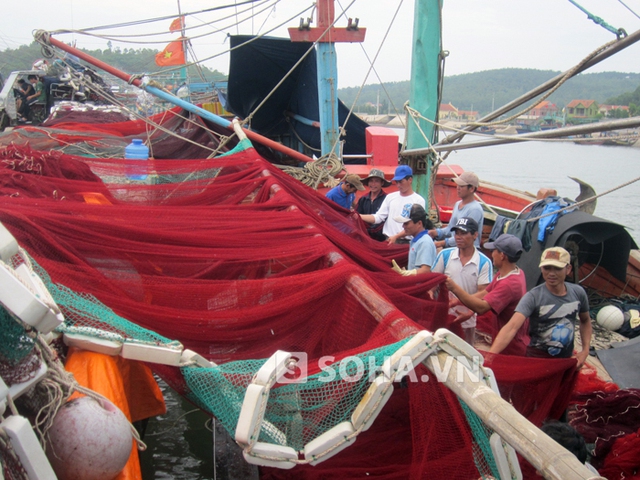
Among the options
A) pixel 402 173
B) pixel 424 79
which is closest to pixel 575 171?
pixel 424 79

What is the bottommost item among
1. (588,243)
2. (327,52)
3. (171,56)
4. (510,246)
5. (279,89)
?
(588,243)

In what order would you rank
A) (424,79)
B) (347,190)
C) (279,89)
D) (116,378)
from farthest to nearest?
(279,89) < (424,79) < (347,190) < (116,378)

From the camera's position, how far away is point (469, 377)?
2.12 meters

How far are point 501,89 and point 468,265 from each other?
71.8m

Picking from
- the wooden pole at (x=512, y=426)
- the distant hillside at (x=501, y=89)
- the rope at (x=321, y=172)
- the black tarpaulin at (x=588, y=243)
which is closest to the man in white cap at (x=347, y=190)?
the rope at (x=321, y=172)

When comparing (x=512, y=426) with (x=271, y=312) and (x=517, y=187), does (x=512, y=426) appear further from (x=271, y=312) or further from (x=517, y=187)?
(x=517, y=187)

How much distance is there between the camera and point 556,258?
11.9 ft

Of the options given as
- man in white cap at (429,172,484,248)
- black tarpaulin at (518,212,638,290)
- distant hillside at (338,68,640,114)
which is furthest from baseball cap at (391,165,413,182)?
distant hillside at (338,68,640,114)

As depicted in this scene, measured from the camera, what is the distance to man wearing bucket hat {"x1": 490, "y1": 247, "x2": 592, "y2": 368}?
3.62 meters

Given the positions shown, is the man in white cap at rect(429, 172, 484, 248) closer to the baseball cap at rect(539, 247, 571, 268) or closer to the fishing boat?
the fishing boat

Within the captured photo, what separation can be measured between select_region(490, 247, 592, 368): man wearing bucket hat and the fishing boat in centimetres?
48

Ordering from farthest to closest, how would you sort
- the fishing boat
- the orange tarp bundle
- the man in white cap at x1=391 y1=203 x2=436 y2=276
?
the man in white cap at x1=391 y1=203 x2=436 y2=276 < the orange tarp bundle < the fishing boat

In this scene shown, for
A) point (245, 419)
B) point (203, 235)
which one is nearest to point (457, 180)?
point (203, 235)

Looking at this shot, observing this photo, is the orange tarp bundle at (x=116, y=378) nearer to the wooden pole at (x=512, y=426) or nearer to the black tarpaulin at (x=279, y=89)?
the wooden pole at (x=512, y=426)
